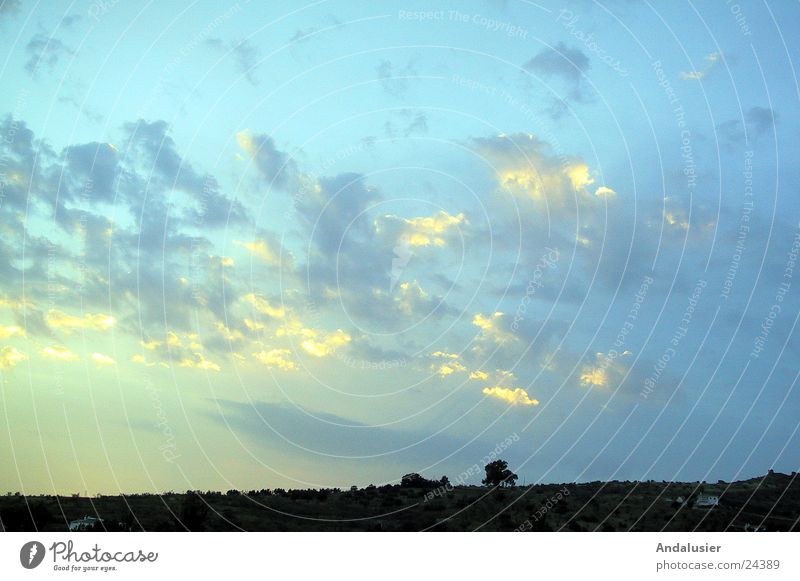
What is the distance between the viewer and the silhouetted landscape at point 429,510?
38.8m

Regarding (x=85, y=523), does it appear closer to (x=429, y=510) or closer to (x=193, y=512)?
(x=193, y=512)

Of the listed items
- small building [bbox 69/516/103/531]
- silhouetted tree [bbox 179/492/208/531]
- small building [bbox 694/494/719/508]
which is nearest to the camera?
small building [bbox 69/516/103/531]

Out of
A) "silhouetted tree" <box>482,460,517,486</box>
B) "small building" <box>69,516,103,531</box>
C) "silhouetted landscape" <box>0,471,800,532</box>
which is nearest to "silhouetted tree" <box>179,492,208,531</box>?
"silhouetted landscape" <box>0,471,800,532</box>

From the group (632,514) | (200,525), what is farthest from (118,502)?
(632,514)

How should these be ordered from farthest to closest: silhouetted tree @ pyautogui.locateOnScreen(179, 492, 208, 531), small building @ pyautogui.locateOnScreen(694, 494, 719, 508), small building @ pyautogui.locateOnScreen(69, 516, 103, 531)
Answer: small building @ pyautogui.locateOnScreen(694, 494, 719, 508) < silhouetted tree @ pyautogui.locateOnScreen(179, 492, 208, 531) < small building @ pyautogui.locateOnScreen(69, 516, 103, 531)

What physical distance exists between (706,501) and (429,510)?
17504mm

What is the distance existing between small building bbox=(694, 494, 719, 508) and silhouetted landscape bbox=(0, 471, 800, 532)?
0.06 metres

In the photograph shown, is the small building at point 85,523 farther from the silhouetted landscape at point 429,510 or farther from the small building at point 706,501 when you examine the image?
the small building at point 706,501

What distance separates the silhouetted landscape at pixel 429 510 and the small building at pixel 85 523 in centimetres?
5

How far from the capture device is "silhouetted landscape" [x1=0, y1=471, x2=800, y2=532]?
127 ft

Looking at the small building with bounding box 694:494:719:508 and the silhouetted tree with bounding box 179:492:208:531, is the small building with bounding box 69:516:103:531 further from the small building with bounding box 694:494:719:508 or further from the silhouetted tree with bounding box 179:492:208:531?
the small building with bounding box 694:494:719:508
